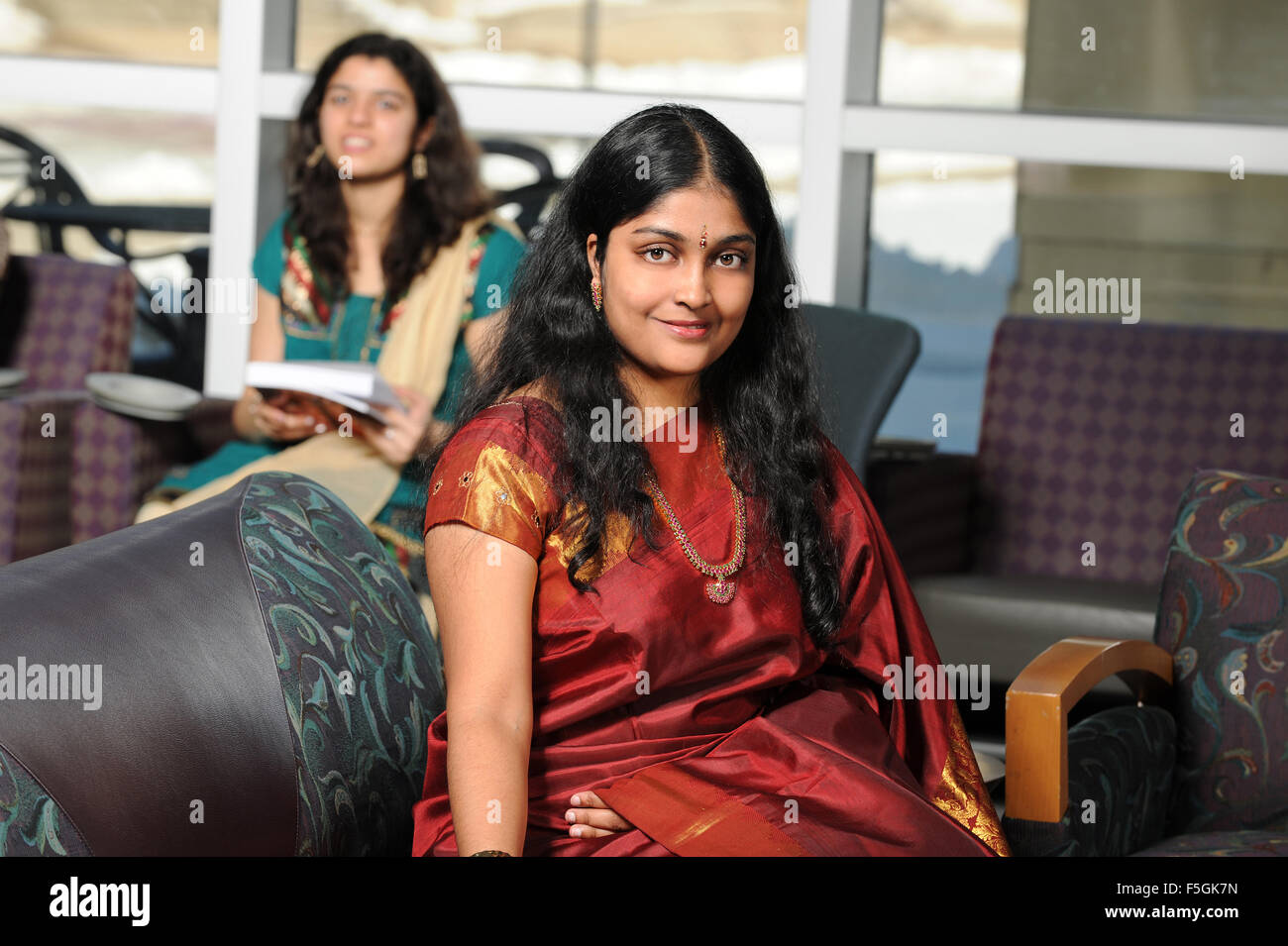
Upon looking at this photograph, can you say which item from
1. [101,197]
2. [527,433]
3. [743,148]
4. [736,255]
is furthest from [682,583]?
[101,197]

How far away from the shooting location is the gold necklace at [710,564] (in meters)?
1.38

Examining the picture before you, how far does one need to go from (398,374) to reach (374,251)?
32 cm

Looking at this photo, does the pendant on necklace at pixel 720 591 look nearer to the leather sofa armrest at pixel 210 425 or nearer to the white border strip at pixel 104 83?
the leather sofa armrest at pixel 210 425

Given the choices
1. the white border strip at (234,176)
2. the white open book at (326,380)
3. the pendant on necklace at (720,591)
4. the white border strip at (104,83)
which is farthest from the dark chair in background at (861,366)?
the white border strip at (104,83)

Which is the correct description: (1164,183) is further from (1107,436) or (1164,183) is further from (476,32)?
(476,32)

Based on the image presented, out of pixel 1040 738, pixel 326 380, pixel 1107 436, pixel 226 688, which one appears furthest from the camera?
pixel 1107 436

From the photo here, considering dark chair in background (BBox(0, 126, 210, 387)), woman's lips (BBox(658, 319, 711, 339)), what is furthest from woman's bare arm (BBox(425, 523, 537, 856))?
dark chair in background (BBox(0, 126, 210, 387))

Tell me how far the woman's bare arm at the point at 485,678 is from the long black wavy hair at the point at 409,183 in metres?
1.51

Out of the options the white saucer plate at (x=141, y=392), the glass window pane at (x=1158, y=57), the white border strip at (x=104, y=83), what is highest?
the glass window pane at (x=1158, y=57)

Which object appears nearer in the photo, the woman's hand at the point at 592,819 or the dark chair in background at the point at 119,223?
the woman's hand at the point at 592,819

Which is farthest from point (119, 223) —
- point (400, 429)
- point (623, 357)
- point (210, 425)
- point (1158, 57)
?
point (623, 357)

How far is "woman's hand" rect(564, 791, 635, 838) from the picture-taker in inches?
50.7

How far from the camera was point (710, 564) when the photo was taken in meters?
1.39

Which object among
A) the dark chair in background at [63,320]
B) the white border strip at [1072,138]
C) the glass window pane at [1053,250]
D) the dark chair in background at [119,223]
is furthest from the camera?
the dark chair in background at [119,223]
